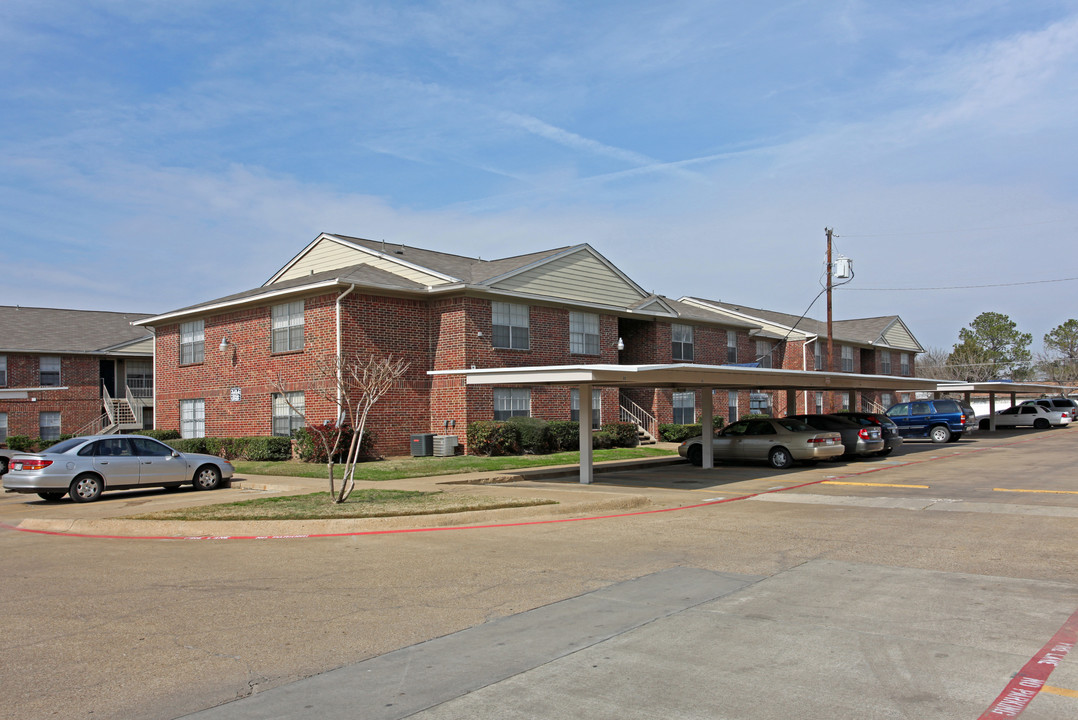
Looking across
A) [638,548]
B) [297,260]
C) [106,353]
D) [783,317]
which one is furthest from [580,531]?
[783,317]

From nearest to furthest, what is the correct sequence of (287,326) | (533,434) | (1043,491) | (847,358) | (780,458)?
(1043,491), (780,458), (533,434), (287,326), (847,358)

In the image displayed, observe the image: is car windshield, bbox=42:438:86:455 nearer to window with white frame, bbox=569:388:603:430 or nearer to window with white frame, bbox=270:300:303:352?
window with white frame, bbox=270:300:303:352

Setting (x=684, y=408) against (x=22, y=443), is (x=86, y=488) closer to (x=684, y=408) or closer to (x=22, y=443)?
(x=22, y=443)

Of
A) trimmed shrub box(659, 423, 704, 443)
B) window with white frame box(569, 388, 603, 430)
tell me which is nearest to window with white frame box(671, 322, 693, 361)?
trimmed shrub box(659, 423, 704, 443)

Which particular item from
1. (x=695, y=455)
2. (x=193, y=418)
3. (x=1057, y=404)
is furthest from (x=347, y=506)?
(x=1057, y=404)

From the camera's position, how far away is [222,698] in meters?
5.46

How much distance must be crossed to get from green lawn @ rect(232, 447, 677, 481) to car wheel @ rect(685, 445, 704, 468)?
225cm

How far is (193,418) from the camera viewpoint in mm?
32625

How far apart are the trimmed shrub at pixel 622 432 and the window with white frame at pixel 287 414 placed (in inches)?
412

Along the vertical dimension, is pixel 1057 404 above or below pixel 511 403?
below

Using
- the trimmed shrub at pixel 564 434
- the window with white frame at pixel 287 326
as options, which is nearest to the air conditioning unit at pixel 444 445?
the trimmed shrub at pixel 564 434

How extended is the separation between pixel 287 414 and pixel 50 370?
19.3 meters

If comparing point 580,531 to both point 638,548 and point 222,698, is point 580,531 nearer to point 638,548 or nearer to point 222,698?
point 638,548

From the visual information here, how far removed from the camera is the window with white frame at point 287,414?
2739 cm
